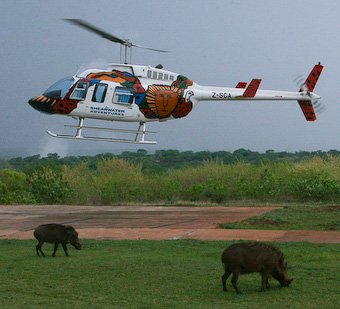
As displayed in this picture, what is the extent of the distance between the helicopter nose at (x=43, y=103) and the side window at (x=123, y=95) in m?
2.14

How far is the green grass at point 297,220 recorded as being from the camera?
12727 mm

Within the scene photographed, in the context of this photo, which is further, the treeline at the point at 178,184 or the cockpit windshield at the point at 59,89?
Answer: the treeline at the point at 178,184

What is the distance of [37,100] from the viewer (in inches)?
684

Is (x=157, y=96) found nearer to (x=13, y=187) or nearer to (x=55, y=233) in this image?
(x=55, y=233)

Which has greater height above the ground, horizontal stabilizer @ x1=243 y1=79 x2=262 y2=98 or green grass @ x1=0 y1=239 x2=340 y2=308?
horizontal stabilizer @ x1=243 y1=79 x2=262 y2=98


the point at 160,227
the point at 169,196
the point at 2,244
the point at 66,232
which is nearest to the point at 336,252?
the point at 66,232

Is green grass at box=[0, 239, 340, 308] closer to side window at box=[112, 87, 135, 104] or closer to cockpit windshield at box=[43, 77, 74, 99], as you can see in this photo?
cockpit windshield at box=[43, 77, 74, 99]

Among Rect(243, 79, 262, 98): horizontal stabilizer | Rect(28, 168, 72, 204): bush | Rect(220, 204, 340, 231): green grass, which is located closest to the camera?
Rect(220, 204, 340, 231): green grass

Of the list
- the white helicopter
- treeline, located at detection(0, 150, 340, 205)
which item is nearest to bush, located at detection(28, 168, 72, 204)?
treeline, located at detection(0, 150, 340, 205)

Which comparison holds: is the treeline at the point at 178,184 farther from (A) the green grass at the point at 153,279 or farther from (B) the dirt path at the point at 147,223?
(A) the green grass at the point at 153,279

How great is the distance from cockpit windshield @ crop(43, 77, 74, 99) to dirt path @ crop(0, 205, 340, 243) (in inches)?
165

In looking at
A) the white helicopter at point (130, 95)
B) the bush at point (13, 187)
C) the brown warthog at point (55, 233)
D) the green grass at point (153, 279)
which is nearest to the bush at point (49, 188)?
the bush at point (13, 187)

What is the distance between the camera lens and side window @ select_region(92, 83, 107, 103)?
17500 millimetres

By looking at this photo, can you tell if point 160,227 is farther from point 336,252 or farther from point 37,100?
point 37,100
